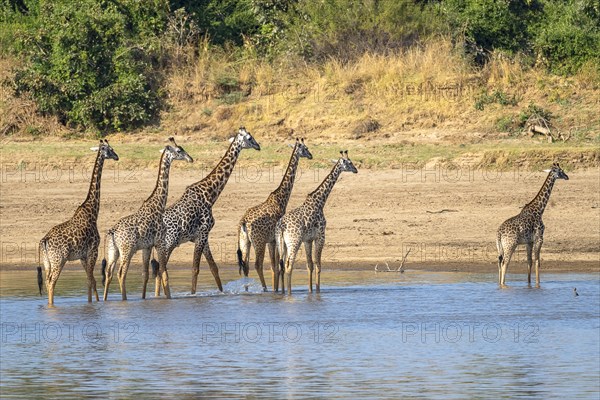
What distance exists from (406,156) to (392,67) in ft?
11.0

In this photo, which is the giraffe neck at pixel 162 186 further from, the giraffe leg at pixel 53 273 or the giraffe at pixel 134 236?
the giraffe leg at pixel 53 273

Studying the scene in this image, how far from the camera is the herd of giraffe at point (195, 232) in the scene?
14.6 metres

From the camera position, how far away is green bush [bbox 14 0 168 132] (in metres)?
22.9

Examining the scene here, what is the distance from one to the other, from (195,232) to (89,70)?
8.57 metres

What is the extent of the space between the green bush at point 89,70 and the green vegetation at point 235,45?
0.07 ft

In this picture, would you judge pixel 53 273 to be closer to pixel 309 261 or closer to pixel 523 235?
pixel 309 261

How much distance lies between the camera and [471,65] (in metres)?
23.9

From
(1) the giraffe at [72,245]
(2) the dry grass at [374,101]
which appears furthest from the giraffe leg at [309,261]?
Answer: (2) the dry grass at [374,101]

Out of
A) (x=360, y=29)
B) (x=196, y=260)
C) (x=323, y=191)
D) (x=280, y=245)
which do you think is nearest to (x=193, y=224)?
(x=196, y=260)

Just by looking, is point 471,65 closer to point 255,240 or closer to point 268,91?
point 268,91

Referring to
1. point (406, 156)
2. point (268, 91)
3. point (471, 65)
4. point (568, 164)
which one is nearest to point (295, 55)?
point (268, 91)

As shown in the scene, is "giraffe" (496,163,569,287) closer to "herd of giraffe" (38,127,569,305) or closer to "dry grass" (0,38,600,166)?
"herd of giraffe" (38,127,569,305)

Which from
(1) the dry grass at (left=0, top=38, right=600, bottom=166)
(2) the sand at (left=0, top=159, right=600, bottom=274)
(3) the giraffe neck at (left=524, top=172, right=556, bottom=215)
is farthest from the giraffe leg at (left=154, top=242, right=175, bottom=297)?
(1) the dry grass at (left=0, top=38, right=600, bottom=166)

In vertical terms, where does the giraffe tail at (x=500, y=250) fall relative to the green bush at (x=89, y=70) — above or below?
below
